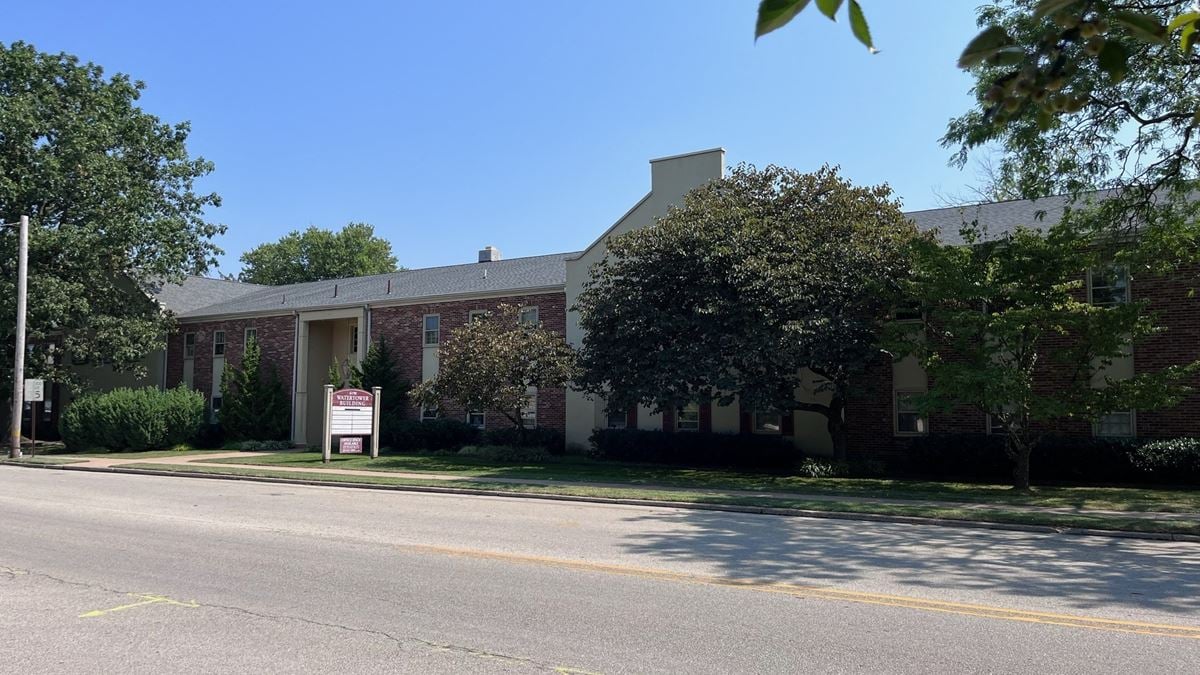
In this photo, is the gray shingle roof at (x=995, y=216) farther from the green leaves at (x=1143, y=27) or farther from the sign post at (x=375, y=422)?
the green leaves at (x=1143, y=27)

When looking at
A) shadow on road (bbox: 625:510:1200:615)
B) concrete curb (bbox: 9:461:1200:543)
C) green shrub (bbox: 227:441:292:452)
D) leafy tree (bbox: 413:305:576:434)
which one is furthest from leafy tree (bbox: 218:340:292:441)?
shadow on road (bbox: 625:510:1200:615)

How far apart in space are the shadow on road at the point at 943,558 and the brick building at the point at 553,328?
9773 mm

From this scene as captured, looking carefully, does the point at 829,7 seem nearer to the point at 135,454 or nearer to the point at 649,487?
the point at 649,487

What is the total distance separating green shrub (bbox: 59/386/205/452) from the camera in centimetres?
3203

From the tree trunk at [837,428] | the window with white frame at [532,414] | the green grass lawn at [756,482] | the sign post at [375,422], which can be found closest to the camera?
the green grass lawn at [756,482]

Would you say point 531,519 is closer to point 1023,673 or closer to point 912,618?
point 912,618

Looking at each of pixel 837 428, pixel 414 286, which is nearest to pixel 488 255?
pixel 414 286

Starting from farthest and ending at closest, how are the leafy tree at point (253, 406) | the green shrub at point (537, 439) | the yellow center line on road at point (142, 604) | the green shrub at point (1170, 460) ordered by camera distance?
the leafy tree at point (253, 406) → the green shrub at point (537, 439) → the green shrub at point (1170, 460) → the yellow center line on road at point (142, 604)

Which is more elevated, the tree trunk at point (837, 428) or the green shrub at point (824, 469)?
the tree trunk at point (837, 428)

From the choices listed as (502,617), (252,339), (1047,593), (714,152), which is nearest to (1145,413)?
(714,152)

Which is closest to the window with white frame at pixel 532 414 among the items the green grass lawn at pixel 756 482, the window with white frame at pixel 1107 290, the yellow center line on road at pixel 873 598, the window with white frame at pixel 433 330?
the green grass lawn at pixel 756 482

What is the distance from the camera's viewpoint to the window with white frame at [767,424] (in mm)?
26047

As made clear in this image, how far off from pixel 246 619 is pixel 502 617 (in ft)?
6.40

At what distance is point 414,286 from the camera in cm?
3603
